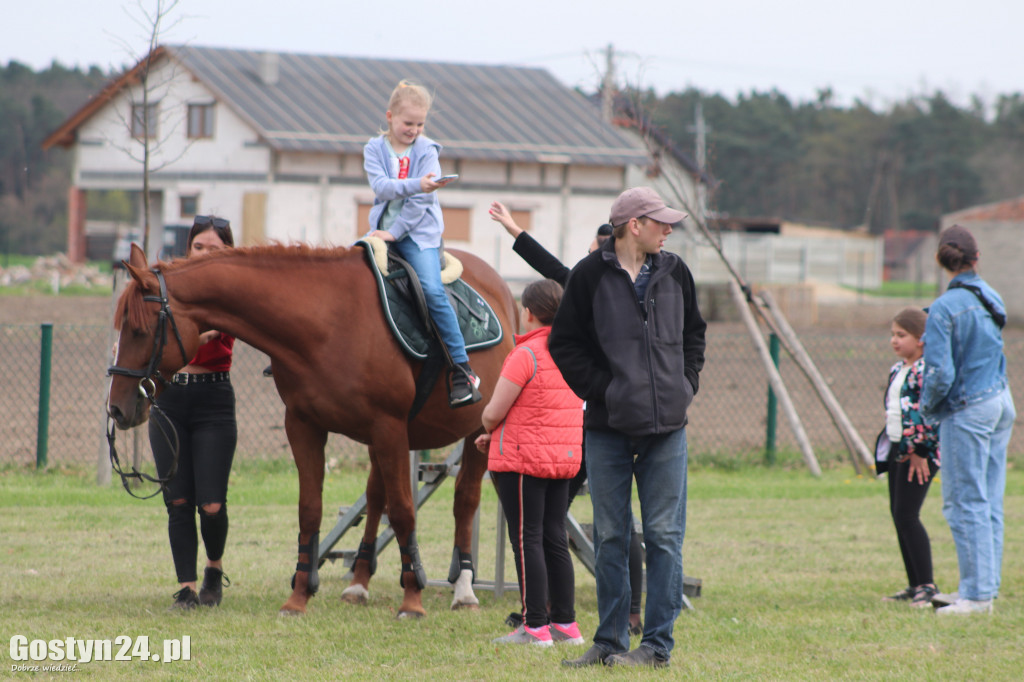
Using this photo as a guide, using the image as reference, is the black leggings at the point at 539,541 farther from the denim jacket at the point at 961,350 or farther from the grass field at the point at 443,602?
the denim jacket at the point at 961,350

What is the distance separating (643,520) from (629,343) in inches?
30.9

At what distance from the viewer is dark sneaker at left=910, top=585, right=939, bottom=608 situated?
6371 millimetres

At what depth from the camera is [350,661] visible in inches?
196

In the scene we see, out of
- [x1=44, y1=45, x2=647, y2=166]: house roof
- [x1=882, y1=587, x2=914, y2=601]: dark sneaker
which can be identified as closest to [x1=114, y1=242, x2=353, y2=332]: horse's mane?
[x1=882, y1=587, x2=914, y2=601]: dark sneaker

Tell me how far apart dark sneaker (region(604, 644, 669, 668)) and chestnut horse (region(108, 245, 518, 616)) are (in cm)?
157

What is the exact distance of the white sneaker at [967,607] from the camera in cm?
607

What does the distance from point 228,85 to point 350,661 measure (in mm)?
33329

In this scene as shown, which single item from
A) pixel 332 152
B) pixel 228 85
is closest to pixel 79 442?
pixel 332 152

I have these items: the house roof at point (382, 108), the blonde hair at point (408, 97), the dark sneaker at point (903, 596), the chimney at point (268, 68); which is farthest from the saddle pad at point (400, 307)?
the chimney at point (268, 68)

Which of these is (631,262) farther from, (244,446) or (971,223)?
(971,223)

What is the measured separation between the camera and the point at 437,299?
19.6 ft

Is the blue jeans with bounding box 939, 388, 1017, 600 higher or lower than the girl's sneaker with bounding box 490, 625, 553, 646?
higher

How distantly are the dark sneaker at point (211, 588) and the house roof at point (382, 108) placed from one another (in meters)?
29.1

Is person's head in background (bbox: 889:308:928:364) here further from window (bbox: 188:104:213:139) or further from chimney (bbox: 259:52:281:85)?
chimney (bbox: 259:52:281:85)
